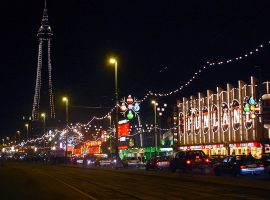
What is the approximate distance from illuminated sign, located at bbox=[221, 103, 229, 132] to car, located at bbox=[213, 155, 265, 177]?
29.7 m

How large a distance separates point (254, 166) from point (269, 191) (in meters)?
10.9

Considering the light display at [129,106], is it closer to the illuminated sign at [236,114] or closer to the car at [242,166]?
the illuminated sign at [236,114]

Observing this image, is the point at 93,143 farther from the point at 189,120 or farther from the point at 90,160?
the point at 189,120

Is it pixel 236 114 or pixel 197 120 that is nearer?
pixel 236 114

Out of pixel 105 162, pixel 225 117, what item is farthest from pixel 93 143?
pixel 225 117

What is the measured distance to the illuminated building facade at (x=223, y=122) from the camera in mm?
58969

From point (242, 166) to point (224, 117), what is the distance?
107 ft

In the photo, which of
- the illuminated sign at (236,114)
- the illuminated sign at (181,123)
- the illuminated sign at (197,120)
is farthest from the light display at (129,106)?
the illuminated sign at (181,123)

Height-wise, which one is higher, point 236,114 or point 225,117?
point 236,114

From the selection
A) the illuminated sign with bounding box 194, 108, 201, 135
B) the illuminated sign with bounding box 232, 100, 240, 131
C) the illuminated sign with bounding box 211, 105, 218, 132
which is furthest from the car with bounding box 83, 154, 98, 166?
the illuminated sign with bounding box 232, 100, 240, 131

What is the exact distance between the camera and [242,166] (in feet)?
109

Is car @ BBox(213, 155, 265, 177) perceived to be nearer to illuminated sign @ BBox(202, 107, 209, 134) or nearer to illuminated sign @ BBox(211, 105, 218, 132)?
illuminated sign @ BBox(211, 105, 218, 132)

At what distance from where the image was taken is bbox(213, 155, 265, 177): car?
3300 cm

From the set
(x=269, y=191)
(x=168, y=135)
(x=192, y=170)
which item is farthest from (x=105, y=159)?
(x=269, y=191)
